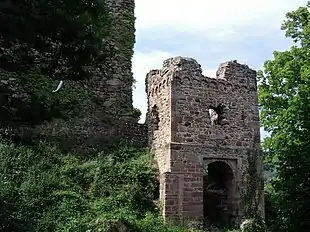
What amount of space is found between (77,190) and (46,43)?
17.0 feet

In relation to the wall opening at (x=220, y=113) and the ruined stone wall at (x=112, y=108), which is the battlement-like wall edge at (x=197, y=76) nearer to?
Result: the wall opening at (x=220, y=113)

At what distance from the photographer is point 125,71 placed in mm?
17328

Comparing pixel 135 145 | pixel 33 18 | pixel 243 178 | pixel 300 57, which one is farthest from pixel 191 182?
pixel 300 57

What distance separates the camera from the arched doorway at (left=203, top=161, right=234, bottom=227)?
13.8 meters

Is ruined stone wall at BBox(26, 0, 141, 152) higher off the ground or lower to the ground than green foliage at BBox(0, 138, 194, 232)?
higher

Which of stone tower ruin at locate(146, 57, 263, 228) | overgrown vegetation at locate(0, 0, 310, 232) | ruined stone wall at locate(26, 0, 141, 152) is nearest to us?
overgrown vegetation at locate(0, 0, 310, 232)

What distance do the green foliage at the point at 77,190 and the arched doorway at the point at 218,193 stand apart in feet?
6.41

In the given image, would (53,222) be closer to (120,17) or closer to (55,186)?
(55,186)

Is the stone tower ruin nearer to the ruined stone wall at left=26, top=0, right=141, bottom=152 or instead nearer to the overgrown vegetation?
the overgrown vegetation

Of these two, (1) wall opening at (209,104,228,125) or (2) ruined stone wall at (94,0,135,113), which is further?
(2) ruined stone wall at (94,0,135,113)

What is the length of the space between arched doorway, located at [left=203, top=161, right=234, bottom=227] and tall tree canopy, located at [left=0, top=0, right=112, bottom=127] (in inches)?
238

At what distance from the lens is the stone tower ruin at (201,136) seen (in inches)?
504

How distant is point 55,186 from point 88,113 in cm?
412

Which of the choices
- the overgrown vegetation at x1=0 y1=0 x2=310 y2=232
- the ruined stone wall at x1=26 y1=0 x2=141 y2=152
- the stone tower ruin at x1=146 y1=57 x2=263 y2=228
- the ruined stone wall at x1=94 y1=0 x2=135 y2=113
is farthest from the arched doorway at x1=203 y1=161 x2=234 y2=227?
the ruined stone wall at x1=94 y1=0 x2=135 y2=113
